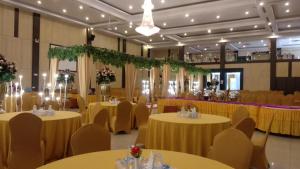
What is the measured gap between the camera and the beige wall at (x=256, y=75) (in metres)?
18.1

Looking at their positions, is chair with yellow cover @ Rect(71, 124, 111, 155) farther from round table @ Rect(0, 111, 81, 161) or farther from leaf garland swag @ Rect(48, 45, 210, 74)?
leaf garland swag @ Rect(48, 45, 210, 74)

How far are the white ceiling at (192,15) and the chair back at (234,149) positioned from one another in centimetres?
983

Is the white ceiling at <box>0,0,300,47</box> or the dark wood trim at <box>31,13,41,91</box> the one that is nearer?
the white ceiling at <box>0,0,300,47</box>

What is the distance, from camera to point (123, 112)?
702cm

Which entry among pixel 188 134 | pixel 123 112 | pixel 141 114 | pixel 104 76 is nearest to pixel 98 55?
pixel 104 76

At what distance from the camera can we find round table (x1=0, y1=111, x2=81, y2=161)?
12.7 ft

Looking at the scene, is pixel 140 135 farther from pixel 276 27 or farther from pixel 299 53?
pixel 299 53

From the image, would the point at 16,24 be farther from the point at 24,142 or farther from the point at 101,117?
the point at 24,142

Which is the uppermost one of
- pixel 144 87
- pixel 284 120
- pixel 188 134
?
pixel 144 87

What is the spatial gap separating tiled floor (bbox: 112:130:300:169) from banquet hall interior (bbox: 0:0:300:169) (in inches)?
1.2

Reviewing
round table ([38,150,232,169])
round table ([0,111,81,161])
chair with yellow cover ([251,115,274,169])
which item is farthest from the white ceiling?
round table ([38,150,232,169])

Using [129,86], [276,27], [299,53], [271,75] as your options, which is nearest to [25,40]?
[129,86]

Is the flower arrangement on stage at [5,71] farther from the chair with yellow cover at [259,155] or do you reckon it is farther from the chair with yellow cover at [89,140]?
the chair with yellow cover at [259,155]

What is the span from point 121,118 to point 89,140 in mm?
4290
